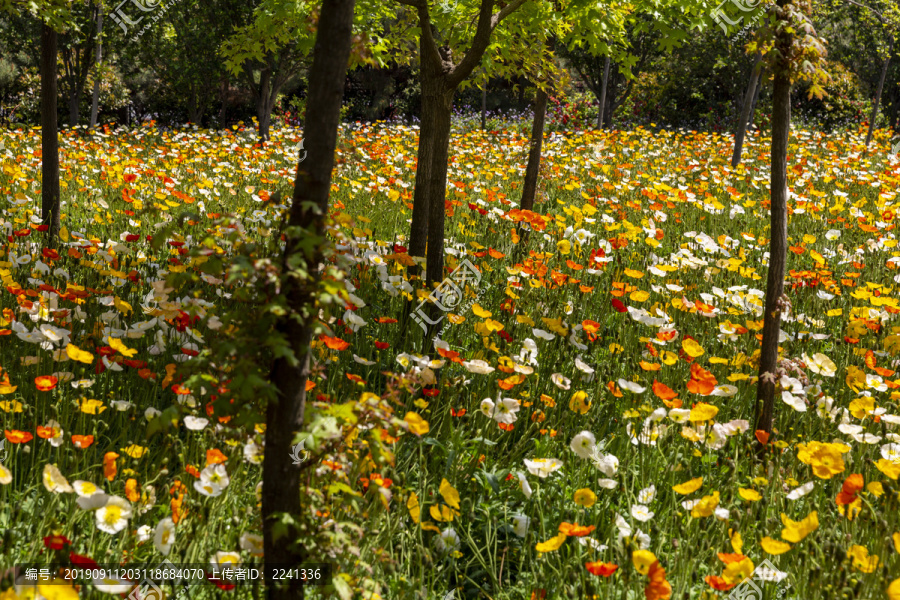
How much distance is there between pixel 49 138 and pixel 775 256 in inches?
180

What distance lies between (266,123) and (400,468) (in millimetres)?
12077

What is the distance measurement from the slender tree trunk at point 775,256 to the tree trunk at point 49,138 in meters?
4.35

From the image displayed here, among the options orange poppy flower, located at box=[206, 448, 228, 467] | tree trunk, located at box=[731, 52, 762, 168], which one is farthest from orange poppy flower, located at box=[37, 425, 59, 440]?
tree trunk, located at box=[731, 52, 762, 168]

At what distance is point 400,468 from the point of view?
2.67 m

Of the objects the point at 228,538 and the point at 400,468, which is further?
the point at 400,468

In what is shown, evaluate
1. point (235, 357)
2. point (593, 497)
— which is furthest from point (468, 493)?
point (235, 357)

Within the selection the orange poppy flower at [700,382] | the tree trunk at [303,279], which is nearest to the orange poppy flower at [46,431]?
the tree trunk at [303,279]

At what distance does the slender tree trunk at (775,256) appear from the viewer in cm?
283

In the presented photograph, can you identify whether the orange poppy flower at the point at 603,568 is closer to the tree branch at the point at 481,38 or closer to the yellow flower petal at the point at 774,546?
the yellow flower petal at the point at 774,546

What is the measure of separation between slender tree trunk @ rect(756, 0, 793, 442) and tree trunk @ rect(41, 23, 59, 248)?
4347mm

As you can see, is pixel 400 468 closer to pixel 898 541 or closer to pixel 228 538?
pixel 228 538

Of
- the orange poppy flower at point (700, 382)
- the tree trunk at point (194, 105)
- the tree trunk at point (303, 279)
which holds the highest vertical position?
the tree trunk at point (194, 105)

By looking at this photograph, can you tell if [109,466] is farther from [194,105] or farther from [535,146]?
[194,105]

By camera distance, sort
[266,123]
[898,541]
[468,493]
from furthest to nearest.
Answer: [266,123] < [468,493] < [898,541]
